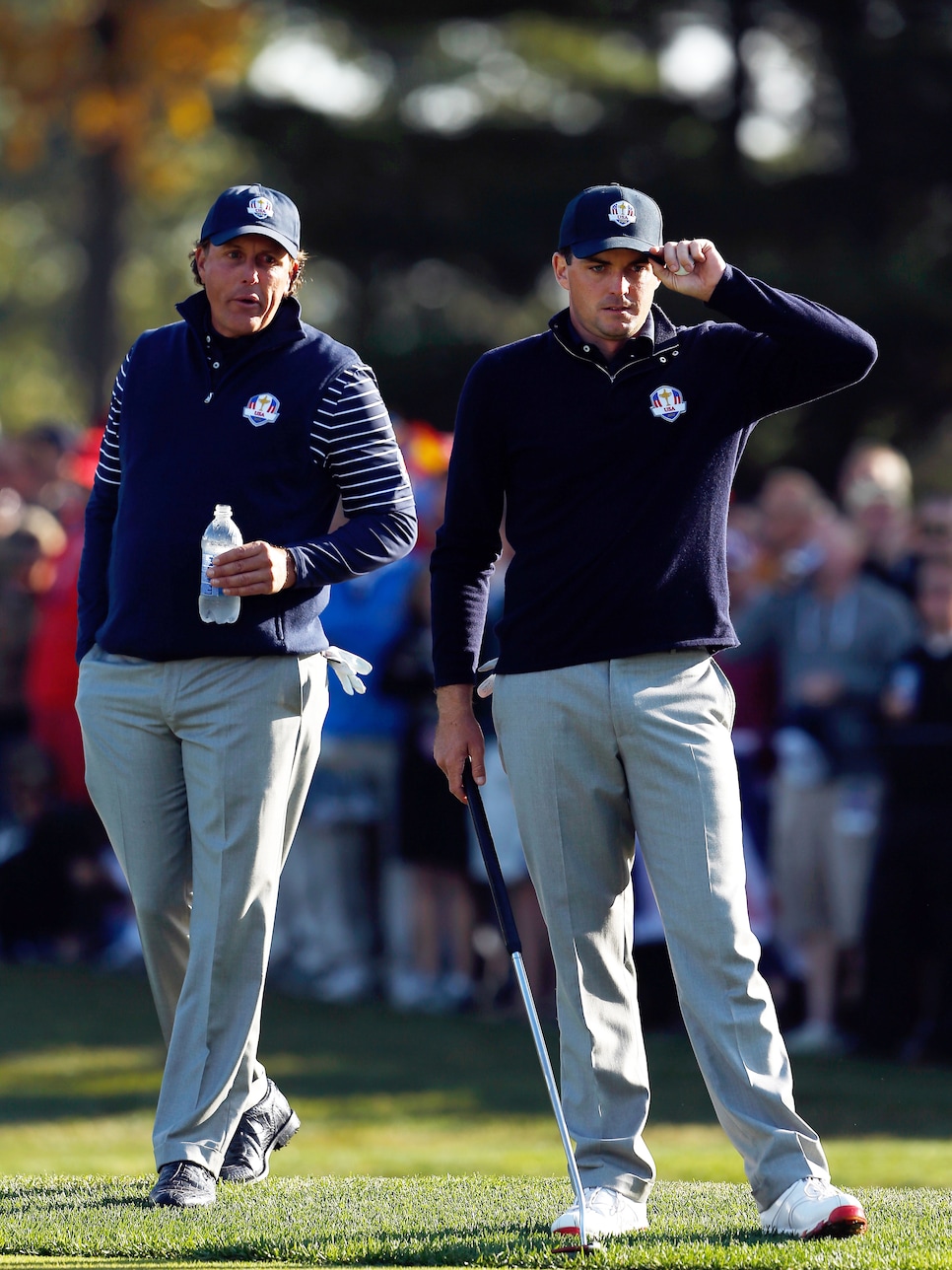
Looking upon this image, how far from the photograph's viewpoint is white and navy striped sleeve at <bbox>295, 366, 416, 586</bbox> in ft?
17.5

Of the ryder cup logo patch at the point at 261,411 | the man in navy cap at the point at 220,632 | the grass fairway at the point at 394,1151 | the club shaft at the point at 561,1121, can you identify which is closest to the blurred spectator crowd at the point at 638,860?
the grass fairway at the point at 394,1151

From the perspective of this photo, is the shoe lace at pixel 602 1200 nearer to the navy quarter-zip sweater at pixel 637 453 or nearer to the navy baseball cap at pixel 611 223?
the navy quarter-zip sweater at pixel 637 453

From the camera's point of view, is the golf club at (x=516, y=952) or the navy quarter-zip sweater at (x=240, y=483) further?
the navy quarter-zip sweater at (x=240, y=483)

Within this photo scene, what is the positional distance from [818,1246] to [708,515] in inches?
68.8

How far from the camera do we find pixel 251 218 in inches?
208

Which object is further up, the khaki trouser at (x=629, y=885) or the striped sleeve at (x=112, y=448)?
the striped sleeve at (x=112, y=448)

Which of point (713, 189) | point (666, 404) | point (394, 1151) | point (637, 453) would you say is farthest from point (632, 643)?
point (713, 189)

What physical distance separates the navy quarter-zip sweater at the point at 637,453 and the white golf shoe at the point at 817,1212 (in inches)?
51.9

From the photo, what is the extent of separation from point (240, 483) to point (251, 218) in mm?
707

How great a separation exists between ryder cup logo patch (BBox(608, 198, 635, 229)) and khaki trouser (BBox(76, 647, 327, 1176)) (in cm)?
147

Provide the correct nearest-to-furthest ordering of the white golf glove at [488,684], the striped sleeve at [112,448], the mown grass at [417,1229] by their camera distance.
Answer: the mown grass at [417,1229] → the white golf glove at [488,684] → the striped sleeve at [112,448]

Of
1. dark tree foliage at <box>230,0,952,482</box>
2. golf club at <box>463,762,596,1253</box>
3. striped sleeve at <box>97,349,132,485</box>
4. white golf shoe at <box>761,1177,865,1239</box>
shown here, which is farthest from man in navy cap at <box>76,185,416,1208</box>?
dark tree foliage at <box>230,0,952,482</box>

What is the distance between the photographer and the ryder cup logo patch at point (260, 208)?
5.29 m

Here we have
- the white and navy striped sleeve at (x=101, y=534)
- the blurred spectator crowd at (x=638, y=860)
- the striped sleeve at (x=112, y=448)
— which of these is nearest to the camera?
the white and navy striped sleeve at (x=101, y=534)
